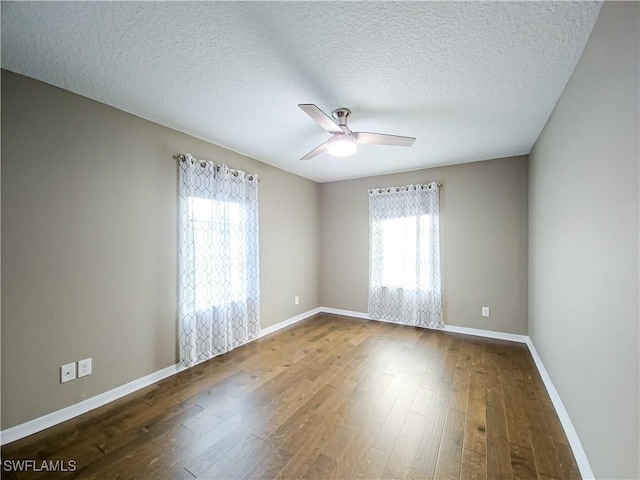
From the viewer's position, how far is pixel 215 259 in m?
3.07

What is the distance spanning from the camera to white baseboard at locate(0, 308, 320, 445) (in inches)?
69.9

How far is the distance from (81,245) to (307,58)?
220cm

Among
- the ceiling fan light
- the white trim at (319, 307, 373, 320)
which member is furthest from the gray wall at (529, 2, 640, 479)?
the white trim at (319, 307, 373, 320)

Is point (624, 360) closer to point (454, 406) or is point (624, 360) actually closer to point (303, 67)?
point (454, 406)

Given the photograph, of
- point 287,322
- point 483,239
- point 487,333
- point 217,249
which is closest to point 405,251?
point 483,239

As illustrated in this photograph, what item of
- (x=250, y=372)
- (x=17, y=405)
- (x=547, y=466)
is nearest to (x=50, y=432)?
(x=17, y=405)

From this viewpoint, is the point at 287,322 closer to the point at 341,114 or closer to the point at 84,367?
the point at 84,367

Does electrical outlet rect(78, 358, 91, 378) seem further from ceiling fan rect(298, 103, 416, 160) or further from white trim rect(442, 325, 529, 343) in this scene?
white trim rect(442, 325, 529, 343)

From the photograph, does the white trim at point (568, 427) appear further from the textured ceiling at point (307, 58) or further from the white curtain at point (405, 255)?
the textured ceiling at point (307, 58)

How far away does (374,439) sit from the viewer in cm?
179

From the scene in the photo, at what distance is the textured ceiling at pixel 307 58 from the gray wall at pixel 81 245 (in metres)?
0.25

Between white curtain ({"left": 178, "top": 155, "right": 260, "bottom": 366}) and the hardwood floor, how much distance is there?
39 cm

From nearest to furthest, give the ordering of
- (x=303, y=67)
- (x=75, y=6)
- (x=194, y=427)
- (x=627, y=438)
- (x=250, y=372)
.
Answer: (x=627, y=438), (x=75, y=6), (x=303, y=67), (x=194, y=427), (x=250, y=372)

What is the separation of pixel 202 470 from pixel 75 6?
100 inches
